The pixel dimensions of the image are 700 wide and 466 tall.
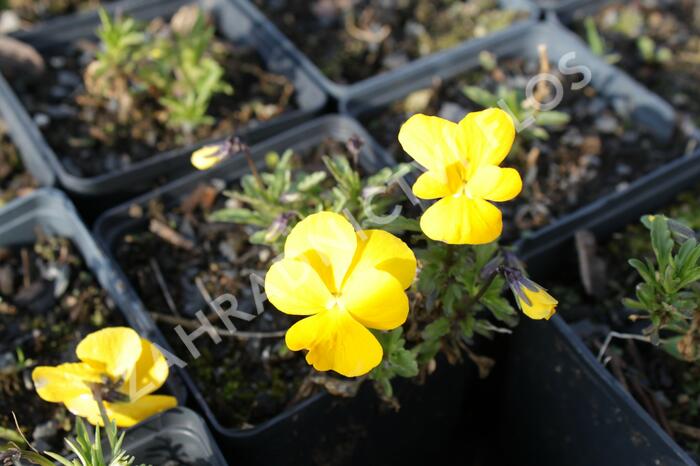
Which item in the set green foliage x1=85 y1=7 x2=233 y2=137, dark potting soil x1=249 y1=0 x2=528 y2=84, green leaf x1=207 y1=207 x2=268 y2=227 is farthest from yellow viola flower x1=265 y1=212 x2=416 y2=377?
dark potting soil x1=249 y1=0 x2=528 y2=84

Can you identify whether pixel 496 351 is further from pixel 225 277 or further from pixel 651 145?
pixel 651 145

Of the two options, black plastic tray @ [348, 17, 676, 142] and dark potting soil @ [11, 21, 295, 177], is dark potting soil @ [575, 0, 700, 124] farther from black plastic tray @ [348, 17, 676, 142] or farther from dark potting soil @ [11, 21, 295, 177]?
dark potting soil @ [11, 21, 295, 177]

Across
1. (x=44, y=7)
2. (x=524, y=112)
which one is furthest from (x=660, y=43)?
(x=44, y=7)

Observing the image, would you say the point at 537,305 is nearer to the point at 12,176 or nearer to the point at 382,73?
the point at 382,73

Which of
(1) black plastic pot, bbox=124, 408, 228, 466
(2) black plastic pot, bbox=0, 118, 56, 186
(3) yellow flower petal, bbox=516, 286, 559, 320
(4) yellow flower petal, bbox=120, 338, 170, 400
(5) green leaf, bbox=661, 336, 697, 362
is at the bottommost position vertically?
(5) green leaf, bbox=661, 336, 697, 362

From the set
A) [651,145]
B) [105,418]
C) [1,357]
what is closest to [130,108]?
[1,357]

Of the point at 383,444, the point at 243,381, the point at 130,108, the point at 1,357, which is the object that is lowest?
the point at 383,444

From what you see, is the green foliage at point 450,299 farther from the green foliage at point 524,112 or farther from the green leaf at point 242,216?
the green foliage at point 524,112
